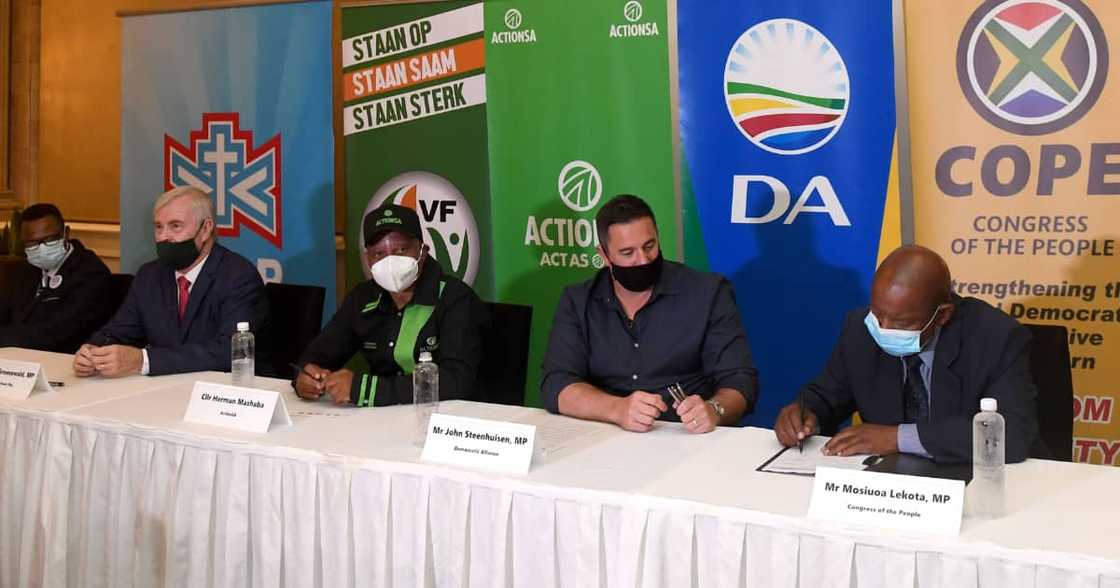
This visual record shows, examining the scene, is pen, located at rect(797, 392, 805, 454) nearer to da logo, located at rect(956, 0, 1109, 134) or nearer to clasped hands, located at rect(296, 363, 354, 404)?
clasped hands, located at rect(296, 363, 354, 404)

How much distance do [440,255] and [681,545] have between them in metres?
2.89

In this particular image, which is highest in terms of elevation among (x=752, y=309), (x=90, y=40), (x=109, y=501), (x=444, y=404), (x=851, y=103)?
(x=90, y=40)

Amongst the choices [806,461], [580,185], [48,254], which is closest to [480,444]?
[806,461]

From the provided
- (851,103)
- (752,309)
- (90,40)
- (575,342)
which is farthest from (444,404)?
(90,40)

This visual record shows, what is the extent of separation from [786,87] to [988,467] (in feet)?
7.51

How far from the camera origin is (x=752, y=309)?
4230mm

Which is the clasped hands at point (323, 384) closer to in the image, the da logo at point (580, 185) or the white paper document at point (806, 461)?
the white paper document at point (806, 461)

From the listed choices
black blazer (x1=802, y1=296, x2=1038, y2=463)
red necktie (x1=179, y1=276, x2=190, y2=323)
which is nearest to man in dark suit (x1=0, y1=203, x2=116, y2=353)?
red necktie (x1=179, y1=276, x2=190, y2=323)

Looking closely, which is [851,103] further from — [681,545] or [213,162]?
[213,162]

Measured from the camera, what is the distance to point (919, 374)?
2678 mm

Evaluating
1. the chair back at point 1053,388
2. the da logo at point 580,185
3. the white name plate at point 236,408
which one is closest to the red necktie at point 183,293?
the white name plate at point 236,408

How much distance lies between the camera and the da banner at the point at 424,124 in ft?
15.4

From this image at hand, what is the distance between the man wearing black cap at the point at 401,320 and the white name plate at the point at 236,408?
29 cm

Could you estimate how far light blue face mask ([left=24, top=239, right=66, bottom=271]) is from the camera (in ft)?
14.6
